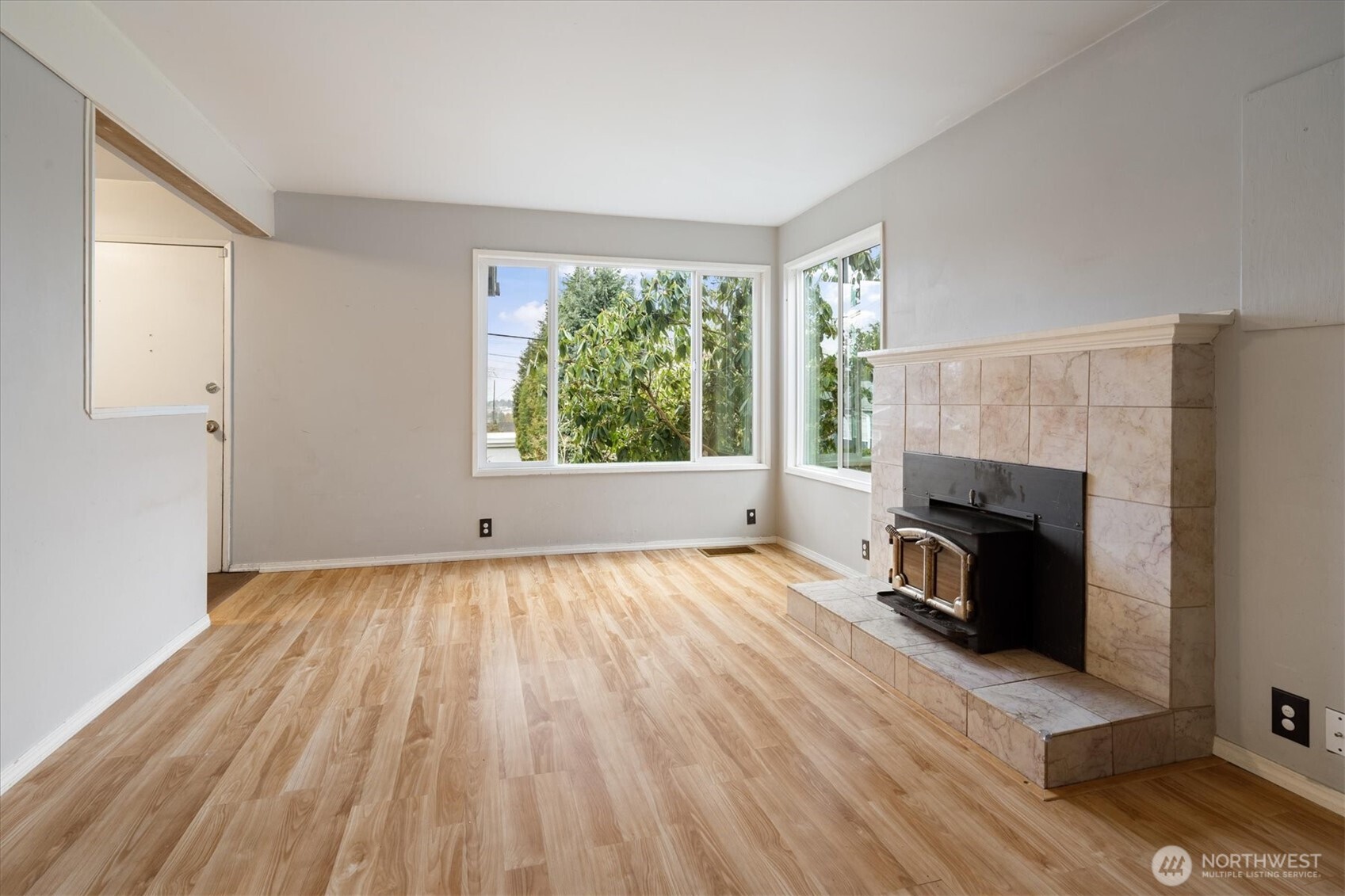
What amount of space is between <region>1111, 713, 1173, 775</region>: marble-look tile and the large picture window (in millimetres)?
1947

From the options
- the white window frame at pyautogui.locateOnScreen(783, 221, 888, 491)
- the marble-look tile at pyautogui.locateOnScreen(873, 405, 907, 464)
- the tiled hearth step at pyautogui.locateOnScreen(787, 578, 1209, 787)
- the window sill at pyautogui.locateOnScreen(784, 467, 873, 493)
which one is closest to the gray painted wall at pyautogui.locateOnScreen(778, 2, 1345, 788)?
the tiled hearth step at pyautogui.locateOnScreen(787, 578, 1209, 787)

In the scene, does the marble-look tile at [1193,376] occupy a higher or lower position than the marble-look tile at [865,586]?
higher

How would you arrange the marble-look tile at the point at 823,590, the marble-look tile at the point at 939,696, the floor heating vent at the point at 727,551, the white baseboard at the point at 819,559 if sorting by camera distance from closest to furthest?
the marble-look tile at the point at 939,696, the marble-look tile at the point at 823,590, the white baseboard at the point at 819,559, the floor heating vent at the point at 727,551

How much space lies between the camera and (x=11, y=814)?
5.66 feet

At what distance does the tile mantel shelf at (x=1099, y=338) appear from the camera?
196 centimetres

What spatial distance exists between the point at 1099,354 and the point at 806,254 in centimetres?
266

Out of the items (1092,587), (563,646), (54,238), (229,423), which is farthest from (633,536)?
(54,238)

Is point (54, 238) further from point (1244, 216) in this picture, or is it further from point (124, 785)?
point (1244, 216)

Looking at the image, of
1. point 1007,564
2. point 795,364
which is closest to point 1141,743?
point 1007,564

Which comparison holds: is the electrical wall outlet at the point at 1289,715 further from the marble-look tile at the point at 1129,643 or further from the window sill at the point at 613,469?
the window sill at the point at 613,469

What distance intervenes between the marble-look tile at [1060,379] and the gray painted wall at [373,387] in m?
3.05

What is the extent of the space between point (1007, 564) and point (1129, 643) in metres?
0.45


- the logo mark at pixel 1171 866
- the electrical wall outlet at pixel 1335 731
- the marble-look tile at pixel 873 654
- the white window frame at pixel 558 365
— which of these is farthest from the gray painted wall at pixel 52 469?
the electrical wall outlet at pixel 1335 731

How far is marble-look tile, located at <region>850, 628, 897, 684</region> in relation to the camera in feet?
8.36
